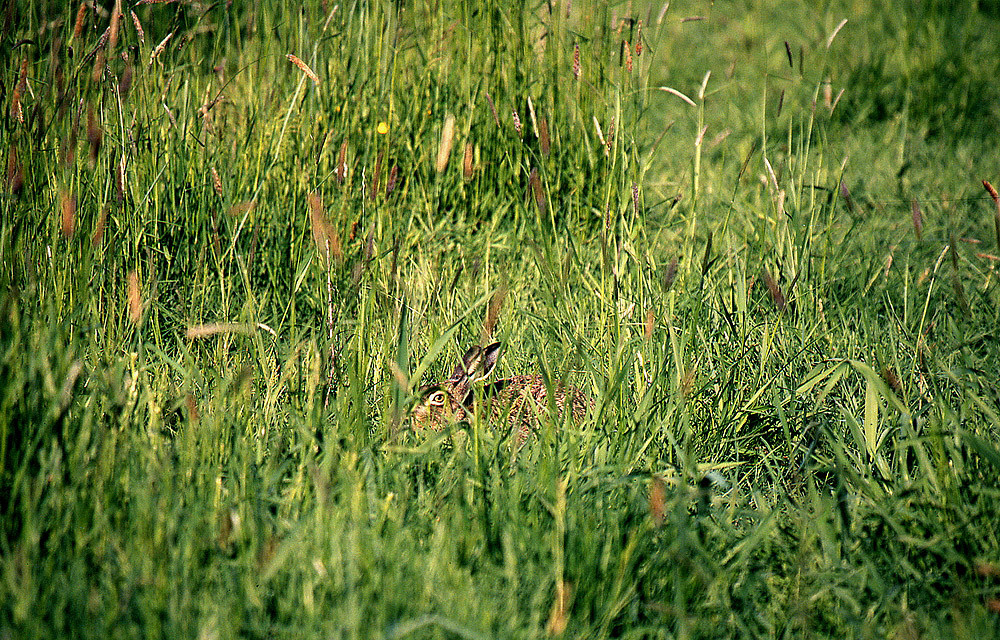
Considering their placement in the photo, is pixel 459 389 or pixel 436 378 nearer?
pixel 459 389

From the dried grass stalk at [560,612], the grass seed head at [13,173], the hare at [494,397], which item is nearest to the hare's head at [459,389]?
the hare at [494,397]

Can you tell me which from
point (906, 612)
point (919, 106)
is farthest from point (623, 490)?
point (919, 106)

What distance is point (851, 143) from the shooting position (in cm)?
393

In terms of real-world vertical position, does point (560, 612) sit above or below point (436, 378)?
above

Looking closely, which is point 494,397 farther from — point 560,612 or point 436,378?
point 560,612

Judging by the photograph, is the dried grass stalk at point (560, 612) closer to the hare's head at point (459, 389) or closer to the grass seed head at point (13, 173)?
the hare's head at point (459, 389)

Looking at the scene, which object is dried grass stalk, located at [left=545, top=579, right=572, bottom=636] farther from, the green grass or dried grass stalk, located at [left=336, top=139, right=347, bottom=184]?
dried grass stalk, located at [left=336, top=139, right=347, bottom=184]

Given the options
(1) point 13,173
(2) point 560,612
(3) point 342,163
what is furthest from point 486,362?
(1) point 13,173

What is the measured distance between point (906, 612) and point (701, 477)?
0.47 meters

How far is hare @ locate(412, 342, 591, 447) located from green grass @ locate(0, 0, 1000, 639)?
0.08m

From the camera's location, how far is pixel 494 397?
6.39 feet

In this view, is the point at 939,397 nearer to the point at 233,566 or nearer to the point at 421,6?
the point at 233,566

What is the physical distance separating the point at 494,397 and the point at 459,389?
9cm

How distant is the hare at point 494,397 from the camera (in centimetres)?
185
